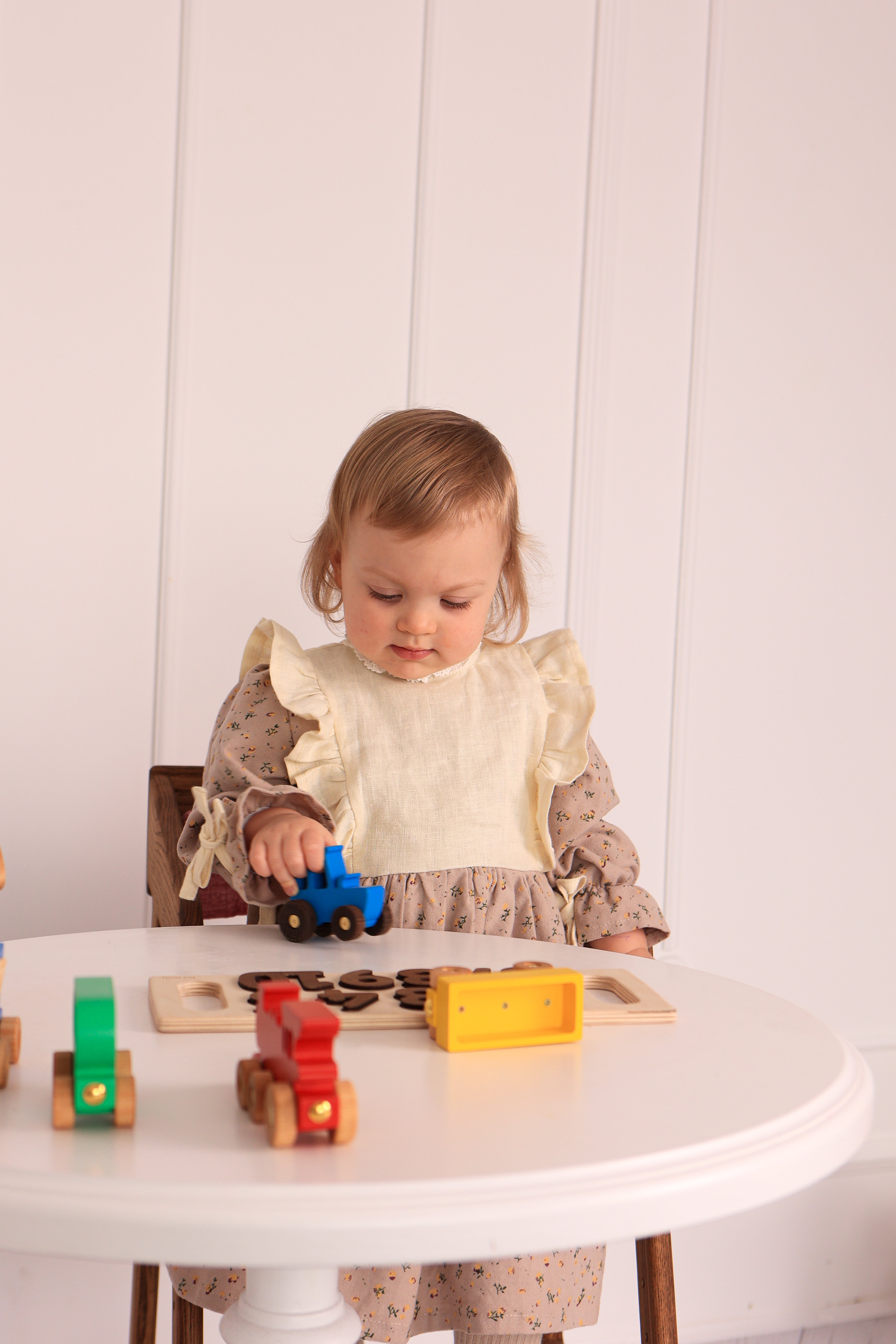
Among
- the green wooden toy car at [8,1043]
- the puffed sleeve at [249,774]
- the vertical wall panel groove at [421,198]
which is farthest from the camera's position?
the vertical wall panel groove at [421,198]

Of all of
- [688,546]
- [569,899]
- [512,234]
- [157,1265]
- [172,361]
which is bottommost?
[157,1265]

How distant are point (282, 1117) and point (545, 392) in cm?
135

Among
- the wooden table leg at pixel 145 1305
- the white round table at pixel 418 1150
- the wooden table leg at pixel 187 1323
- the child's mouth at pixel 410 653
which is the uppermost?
the child's mouth at pixel 410 653

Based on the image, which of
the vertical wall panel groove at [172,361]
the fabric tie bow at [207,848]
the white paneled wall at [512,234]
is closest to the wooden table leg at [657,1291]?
the fabric tie bow at [207,848]

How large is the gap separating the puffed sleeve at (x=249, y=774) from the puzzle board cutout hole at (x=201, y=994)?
0.63 ft

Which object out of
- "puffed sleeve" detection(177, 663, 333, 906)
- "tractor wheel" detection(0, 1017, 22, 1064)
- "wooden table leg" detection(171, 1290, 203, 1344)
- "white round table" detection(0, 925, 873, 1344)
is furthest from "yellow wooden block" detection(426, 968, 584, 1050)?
"wooden table leg" detection(171, 1290, 203, 1344)

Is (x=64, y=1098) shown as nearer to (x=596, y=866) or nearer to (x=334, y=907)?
(x=334, y=907)

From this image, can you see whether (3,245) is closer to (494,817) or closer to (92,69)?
(92,69)

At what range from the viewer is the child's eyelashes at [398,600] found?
115cm

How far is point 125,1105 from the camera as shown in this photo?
551 mm

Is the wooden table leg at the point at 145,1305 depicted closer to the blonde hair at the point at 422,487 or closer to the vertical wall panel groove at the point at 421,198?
the blonde hair at the point at 422,487

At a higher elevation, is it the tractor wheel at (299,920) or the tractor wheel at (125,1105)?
the tractor wheel at (125,1105)

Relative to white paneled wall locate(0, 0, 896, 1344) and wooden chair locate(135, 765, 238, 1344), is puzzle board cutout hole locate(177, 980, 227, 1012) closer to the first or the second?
wooden chair locate(135, 765, 238, 1344)

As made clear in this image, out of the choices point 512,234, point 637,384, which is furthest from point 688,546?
point 512,234
